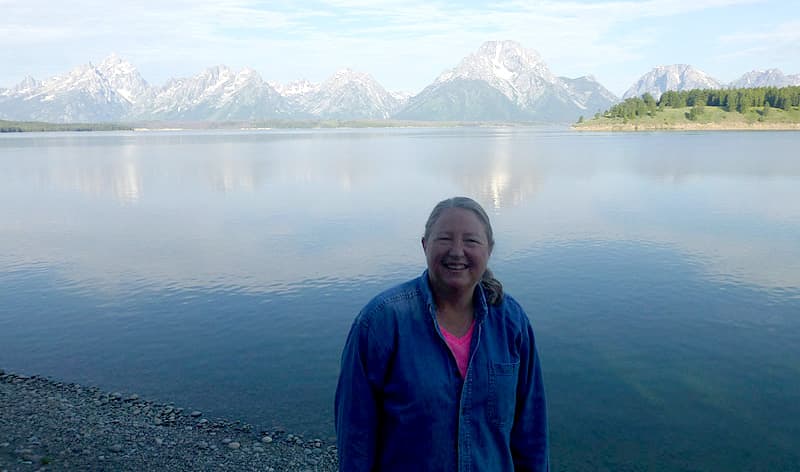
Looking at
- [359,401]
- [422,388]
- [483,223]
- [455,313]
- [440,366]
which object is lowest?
[359,401]

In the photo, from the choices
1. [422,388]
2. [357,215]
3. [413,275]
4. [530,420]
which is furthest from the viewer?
[357,215]

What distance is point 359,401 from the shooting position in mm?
3879

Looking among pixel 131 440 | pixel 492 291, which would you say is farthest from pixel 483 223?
pixel 131 440

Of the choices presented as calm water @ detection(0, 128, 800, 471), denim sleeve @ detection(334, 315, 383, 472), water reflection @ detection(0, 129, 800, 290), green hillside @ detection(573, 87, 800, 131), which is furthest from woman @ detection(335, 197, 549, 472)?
green hillside @ detection(573, 87, 800, 131)

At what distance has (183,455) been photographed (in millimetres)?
12594

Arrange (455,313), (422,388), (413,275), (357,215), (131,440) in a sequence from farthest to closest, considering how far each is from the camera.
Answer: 1. (357,215)
2. (413,275)
3. (131,440)
4. (455,313)
5. (422,388)

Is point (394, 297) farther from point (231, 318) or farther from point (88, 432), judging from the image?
point (231, 318)

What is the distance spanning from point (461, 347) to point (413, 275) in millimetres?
23690

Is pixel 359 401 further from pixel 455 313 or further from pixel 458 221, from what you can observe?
pixel 458 221

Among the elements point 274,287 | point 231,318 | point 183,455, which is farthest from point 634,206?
point 183,455

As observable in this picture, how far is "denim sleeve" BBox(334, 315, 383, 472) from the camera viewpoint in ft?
12.6

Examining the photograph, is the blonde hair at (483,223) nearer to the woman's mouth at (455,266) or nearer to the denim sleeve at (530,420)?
the woman's mouth at (455,266)

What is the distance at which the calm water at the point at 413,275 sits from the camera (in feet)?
49.9

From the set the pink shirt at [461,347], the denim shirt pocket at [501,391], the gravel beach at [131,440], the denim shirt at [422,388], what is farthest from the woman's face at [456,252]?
the gravel beach at [131,440]
